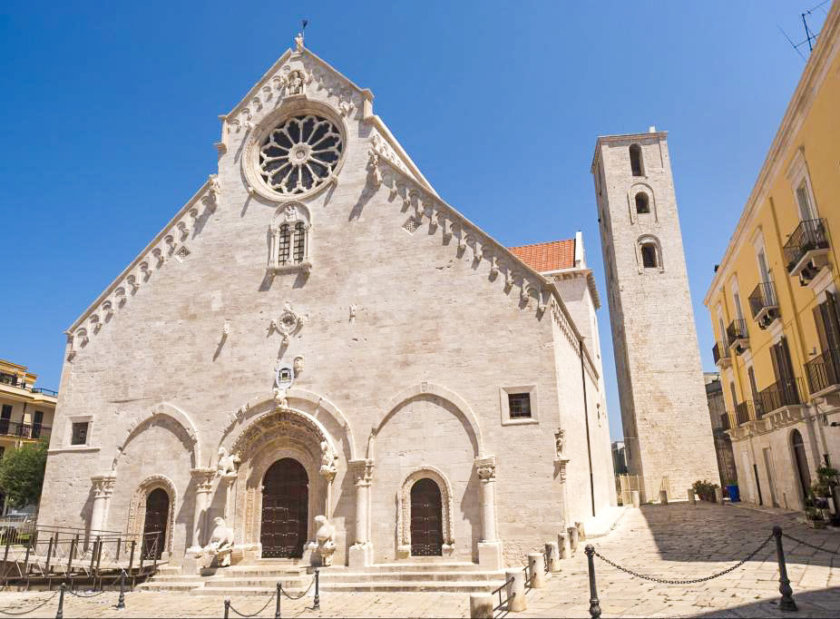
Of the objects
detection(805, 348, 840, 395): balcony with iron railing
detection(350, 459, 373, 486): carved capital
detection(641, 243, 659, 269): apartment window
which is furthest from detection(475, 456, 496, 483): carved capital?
detection(641, 243, 659, 269): apartment window

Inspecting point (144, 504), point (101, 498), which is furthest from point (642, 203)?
point (101, 498)

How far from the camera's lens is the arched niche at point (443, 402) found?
54.9 feet

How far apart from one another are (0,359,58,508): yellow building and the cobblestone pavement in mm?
24705

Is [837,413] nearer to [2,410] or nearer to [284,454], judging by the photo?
[284,454]

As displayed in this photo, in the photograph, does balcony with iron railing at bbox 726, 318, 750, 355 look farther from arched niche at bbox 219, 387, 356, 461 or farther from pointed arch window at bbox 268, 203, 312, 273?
pointed arch window at bbox 268, 203, 312, 273

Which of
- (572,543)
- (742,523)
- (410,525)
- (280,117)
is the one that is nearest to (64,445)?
(410,525)

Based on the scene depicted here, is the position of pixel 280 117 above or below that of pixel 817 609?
above

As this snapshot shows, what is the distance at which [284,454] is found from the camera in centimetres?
1881

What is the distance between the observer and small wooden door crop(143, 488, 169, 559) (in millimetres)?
18734

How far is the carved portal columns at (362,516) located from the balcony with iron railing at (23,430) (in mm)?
30515

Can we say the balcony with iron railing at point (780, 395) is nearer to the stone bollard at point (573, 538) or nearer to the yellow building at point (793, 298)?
the yellow building at point (793, 298)

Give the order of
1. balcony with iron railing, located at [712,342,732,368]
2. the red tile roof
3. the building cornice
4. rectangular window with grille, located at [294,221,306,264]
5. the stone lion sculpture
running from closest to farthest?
the building cornice < the stone lion sculpture < rectangular window with grille, located at [294,221,306,264] < balcony with iron railing, located at [712,342,732,368] < the red tile roof

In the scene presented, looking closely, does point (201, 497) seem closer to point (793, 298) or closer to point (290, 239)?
point (290, 239)

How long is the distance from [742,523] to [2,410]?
40.6 meters
